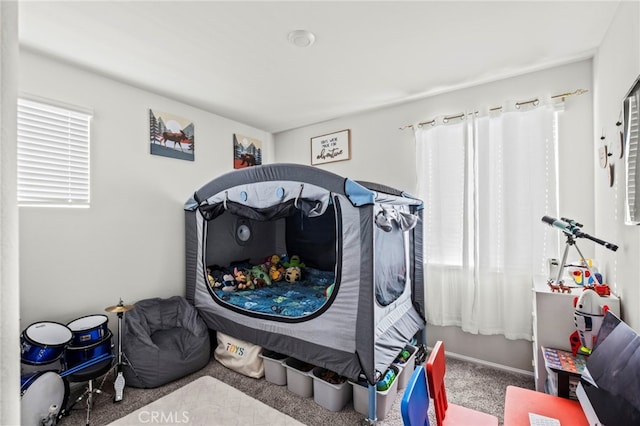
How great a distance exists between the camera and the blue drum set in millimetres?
1869

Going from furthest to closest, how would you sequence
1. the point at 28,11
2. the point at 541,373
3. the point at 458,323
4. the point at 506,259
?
the point at 458,323 < the point at 506,259 < the point at 541,373 < the point at 28,11

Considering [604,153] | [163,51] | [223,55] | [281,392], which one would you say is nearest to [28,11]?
[163,51]

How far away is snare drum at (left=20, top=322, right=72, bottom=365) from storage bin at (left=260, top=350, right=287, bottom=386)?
1455 millimetres

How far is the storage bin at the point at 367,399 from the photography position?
6.89ft

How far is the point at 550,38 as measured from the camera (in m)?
2.15

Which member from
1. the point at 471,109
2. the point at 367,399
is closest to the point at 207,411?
the point at 367,399

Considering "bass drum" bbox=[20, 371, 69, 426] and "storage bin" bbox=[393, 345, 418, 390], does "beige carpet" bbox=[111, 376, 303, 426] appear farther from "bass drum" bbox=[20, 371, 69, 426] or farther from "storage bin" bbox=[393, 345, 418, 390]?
"storage bin" bbox=[393, 345, 418, 390]

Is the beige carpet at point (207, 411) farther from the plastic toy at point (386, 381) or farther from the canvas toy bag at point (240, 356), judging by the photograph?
the plastic toy at point (386, 381)

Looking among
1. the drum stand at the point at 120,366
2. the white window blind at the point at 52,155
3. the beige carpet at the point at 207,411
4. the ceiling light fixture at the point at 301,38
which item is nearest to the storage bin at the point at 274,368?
the beige carpet at the point at 207,411

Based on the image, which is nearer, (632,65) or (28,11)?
(632,65)

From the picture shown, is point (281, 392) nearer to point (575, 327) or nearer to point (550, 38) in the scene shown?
point (575, 327)

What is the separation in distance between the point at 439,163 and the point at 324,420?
2449 mm

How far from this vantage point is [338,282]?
2229 mm

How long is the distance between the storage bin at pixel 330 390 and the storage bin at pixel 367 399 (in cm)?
8
